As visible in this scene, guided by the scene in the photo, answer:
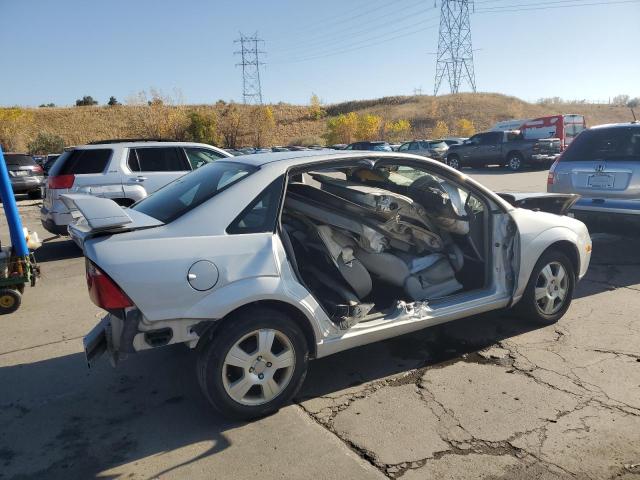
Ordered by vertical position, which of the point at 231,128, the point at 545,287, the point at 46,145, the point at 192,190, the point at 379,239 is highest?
the point at 231,128

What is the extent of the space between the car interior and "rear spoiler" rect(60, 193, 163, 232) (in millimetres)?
916

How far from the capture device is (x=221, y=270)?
2959 mm

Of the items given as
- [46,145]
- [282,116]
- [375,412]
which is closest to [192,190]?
[375,412]

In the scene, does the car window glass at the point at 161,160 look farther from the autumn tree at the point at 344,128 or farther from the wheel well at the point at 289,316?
the autumn tree at the point at 344,128

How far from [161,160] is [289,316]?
640 centimetres

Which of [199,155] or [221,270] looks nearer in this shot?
[221,270]

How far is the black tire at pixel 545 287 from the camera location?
171 inches

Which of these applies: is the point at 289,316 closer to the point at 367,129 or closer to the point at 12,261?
the point at 12,261

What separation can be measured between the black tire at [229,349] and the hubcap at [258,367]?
2 cm

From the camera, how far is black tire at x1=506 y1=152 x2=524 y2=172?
74.2 feet

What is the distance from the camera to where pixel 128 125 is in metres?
59.6

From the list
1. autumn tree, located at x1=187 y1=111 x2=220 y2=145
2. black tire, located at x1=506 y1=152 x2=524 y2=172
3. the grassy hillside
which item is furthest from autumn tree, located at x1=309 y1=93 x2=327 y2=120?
black tire, located at x1=506 y1=152 x2=524 y2=172

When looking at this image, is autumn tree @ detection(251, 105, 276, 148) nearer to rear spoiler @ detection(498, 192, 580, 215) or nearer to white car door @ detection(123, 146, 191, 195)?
white car door @ detection(123, 146, 191, 195)

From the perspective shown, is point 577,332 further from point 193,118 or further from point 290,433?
point 193,118
